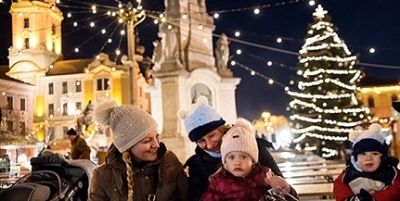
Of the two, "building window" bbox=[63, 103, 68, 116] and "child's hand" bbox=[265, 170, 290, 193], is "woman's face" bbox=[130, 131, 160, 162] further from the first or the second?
"building window" bbox=[63, 103, 68, 116]

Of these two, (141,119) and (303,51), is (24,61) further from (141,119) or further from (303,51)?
(141,119)

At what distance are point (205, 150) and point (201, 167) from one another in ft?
0.49

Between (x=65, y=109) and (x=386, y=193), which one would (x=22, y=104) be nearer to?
(x=65, y=109)

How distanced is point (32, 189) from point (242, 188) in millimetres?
1767

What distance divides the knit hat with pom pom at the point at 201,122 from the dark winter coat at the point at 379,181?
1113 mm

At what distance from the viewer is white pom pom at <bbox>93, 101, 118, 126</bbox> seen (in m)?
3.80

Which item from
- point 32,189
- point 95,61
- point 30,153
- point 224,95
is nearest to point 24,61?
point 95,61

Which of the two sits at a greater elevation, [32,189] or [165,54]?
[165,54]

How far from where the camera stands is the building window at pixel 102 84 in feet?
207

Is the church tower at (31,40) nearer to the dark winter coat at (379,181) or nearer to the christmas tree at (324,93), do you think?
the christmas tree at (324,93)

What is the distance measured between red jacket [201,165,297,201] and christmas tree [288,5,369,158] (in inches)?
945

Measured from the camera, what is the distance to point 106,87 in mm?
63125

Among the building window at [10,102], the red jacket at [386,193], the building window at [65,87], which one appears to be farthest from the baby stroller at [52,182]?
the building window at [65,87]

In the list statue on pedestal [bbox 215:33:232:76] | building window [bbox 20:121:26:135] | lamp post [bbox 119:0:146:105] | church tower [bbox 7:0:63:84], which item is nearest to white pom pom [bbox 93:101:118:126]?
lamp post [bbox 119:0:146:105]
